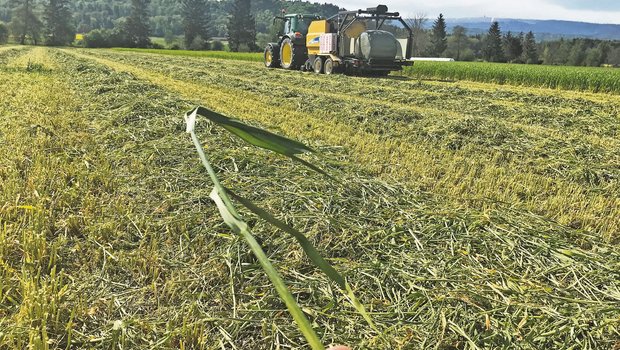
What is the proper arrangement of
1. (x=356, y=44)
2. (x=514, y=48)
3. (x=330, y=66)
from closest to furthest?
(x=356, y=44)
(x=330, y=66)
(x=514, y=48)

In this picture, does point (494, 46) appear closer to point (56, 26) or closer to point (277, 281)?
point (56, 26)

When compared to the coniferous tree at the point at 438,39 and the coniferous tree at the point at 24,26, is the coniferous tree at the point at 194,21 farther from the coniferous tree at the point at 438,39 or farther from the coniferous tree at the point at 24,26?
the coniferous tree at the point at 438,39

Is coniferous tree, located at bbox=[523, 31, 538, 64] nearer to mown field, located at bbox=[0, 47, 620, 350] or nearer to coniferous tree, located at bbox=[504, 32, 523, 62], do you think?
coniferous tree, located at bbox=[504, 32, 523, 62]

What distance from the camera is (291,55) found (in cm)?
2117

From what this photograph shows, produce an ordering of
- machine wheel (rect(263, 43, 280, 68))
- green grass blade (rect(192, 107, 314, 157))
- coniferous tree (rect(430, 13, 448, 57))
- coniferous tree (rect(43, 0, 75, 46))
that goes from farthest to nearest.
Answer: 1. coniferous tree (rect(430, 13, 448, 57))
2. coniferous tree (rect(43, 0, 75, 46))
3. machine wheel (rect(263, 43, 280, 68))
4. green grass blade (rect(192, 107, 314, 157))

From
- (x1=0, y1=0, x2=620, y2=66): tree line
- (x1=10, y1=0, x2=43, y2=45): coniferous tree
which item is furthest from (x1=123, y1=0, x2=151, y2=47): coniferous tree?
(x1=10, y1=0, x2=43, y2=45): coniferous tree

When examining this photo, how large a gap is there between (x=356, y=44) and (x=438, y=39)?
54715mm

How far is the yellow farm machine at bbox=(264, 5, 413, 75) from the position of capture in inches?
675

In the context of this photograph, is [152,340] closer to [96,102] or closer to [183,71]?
[96,102]

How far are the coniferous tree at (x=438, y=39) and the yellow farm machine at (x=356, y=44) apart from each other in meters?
47.8

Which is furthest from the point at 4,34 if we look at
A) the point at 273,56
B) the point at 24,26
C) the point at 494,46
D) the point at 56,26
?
the point at 494,46

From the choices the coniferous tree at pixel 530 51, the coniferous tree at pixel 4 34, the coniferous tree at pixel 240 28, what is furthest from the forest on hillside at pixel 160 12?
the coniferous tree at pixel 530 51

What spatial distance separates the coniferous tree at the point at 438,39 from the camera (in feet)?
211

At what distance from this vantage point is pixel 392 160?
5711mm
